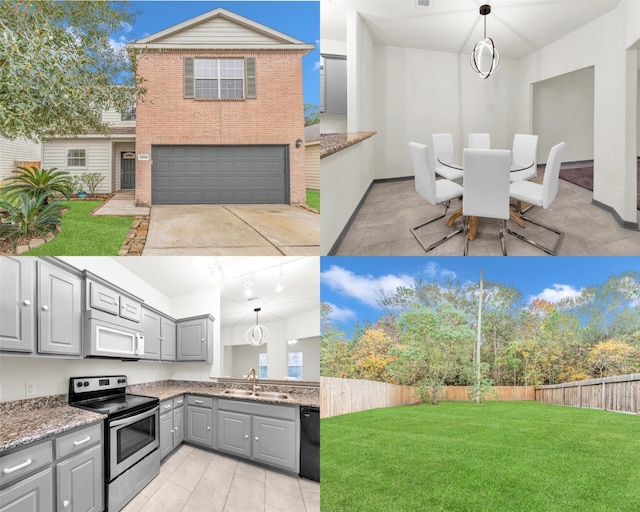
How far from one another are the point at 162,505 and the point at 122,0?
9.68ft

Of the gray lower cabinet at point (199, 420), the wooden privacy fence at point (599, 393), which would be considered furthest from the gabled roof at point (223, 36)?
the wooden privacy fence at point (599, 393)

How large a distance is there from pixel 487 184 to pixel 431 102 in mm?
1256

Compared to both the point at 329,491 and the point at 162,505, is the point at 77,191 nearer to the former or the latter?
the point at 162,505

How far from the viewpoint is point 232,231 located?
2186 millimetres

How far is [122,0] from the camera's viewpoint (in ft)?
6.61

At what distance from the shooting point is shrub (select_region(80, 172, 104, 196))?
2.00m

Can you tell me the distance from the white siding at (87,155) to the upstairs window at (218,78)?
1.71ft

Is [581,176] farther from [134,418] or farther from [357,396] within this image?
[134,418]

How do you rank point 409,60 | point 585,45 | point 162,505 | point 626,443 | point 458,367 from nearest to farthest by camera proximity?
point 162,505 → point 585,45 → point 626,443 → point 409,60 → point 458,367

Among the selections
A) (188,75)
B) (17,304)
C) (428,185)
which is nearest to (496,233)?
(428,185)

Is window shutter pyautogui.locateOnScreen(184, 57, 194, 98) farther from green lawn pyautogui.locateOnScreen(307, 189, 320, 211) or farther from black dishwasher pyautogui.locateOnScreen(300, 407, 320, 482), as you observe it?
black dishwasher pyautogui.locateOnScreen(300, 407, 320, 482)

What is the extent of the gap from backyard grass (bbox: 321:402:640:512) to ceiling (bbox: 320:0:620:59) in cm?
299

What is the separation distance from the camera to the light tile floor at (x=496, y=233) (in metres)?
2.48

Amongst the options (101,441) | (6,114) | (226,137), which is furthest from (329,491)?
(6,114)
